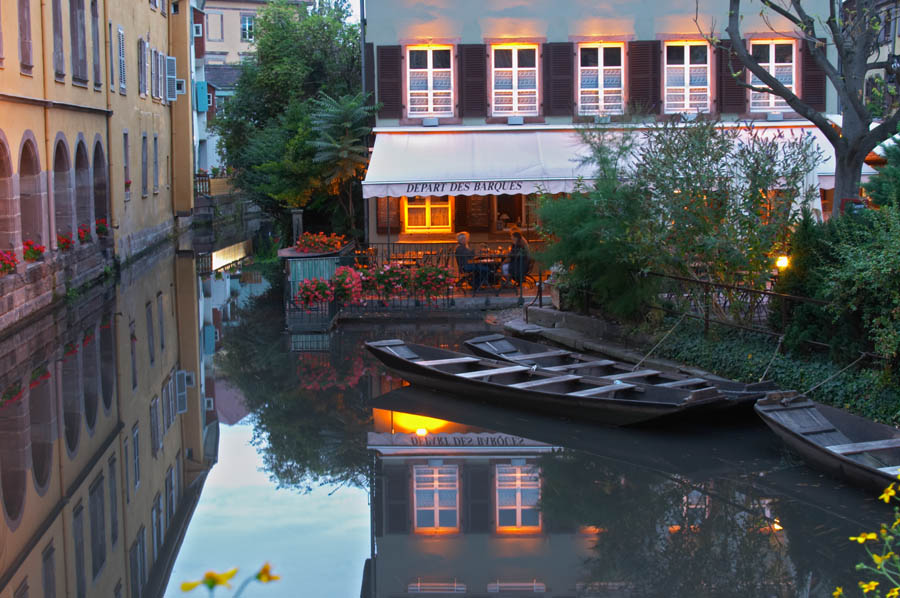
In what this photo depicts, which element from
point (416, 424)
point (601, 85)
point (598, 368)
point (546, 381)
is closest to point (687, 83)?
point (601, 85)

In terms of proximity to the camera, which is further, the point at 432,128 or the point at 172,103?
the point at 172,103

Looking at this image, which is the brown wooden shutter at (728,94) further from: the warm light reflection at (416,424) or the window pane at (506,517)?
the window pane at (506,517)

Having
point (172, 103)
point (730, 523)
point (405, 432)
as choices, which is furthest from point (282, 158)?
point (730, 523)

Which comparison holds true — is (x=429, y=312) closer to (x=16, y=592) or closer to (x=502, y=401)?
(x=502, y=401)

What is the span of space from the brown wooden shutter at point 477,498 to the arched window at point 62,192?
15.1 m

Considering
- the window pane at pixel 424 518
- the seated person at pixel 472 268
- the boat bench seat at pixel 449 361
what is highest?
the seated person at pixel 472 268

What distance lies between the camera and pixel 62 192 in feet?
73.2

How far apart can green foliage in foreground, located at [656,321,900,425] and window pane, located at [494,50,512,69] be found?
11077mm

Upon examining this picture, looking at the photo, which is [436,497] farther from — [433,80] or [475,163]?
[433,80]

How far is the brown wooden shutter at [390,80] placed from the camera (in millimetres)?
22984

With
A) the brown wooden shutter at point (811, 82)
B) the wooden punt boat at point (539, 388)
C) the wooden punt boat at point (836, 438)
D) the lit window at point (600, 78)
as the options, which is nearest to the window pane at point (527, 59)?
the lit window at point (600, 78)

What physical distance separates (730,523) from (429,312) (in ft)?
35.5

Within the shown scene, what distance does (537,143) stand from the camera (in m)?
22.5

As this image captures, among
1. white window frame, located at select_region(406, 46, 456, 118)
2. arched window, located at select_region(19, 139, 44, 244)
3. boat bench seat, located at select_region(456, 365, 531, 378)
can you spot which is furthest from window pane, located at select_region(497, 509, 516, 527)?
white window frame, located at select_region(406, 46, 456, 118)
